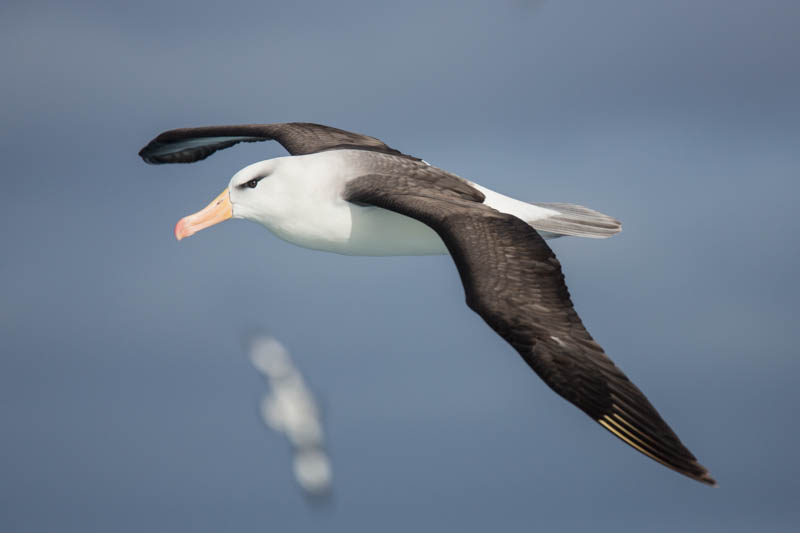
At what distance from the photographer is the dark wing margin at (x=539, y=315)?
8.55 meters

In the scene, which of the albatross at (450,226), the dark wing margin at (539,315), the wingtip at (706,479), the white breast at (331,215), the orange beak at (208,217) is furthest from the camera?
the orange beak at (208,217)

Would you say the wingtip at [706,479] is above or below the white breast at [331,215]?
below

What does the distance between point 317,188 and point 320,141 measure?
6.61 ft

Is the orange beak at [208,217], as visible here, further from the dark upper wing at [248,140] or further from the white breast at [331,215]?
the dark upper wing at [248,140]

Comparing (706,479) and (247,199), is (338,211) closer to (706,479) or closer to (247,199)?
(247,199)

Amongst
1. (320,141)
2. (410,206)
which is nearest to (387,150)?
(320,141)

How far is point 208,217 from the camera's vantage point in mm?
11891

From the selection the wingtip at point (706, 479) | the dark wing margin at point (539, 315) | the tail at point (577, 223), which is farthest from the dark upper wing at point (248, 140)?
the wingtip at point (706, 479)

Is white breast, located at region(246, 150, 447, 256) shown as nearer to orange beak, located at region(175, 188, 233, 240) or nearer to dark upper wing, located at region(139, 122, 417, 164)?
orange beak, located at region(175, 188, 233, 240)

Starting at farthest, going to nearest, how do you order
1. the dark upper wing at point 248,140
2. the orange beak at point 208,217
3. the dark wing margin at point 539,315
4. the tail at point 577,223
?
the dark upper wing at point 248,140
the orange beak at point 208,217
the tail at point 577,223
the dark wing margin at point 539,315

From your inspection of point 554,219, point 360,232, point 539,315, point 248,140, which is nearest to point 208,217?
point 360,232

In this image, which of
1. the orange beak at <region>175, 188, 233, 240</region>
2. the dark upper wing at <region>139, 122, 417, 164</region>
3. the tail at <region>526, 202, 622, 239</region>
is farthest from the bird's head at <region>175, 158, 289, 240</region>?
the tail at <region>526, 202, 622, 239</region>

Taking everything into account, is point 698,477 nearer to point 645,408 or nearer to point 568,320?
point 645,408

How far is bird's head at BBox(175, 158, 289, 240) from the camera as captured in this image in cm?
1138
